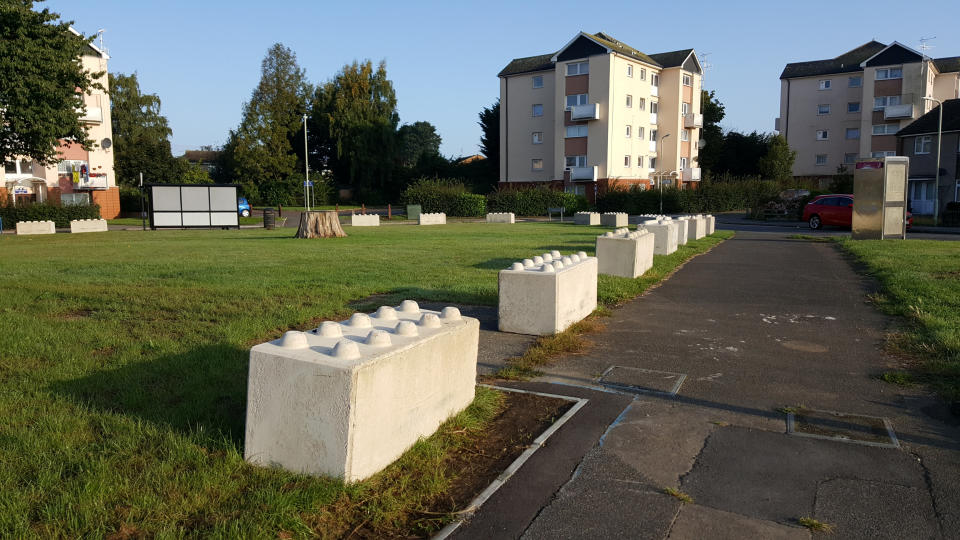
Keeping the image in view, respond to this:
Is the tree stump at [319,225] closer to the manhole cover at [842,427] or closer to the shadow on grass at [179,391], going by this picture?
the shadow on grass at [179,391]

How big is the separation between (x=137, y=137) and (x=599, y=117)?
145 feet

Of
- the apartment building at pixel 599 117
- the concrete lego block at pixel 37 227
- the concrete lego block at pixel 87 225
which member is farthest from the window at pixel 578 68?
the concrete lego block at pixel 37 227

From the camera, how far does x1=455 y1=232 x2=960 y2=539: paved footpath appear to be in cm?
306

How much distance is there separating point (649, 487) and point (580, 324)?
154 inches

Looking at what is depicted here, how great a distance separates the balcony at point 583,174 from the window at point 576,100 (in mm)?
5355

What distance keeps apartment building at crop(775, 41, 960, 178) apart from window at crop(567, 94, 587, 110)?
24.5m

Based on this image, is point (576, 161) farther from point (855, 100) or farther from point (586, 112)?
point (855, 100)

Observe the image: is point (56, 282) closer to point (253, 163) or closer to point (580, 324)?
point (580, 324)

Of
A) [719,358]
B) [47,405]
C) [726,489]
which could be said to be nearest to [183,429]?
[47,405]

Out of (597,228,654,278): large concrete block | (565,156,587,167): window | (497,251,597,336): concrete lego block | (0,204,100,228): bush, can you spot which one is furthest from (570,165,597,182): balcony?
(497,251,597,336): concrete lego block

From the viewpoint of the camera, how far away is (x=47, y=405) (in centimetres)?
430

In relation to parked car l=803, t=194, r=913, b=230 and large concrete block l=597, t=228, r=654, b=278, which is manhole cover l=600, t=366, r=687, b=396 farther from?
parked car l=803, t=194, r=913, b=230

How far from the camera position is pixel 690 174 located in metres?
63.2

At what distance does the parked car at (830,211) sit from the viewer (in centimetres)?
2859
